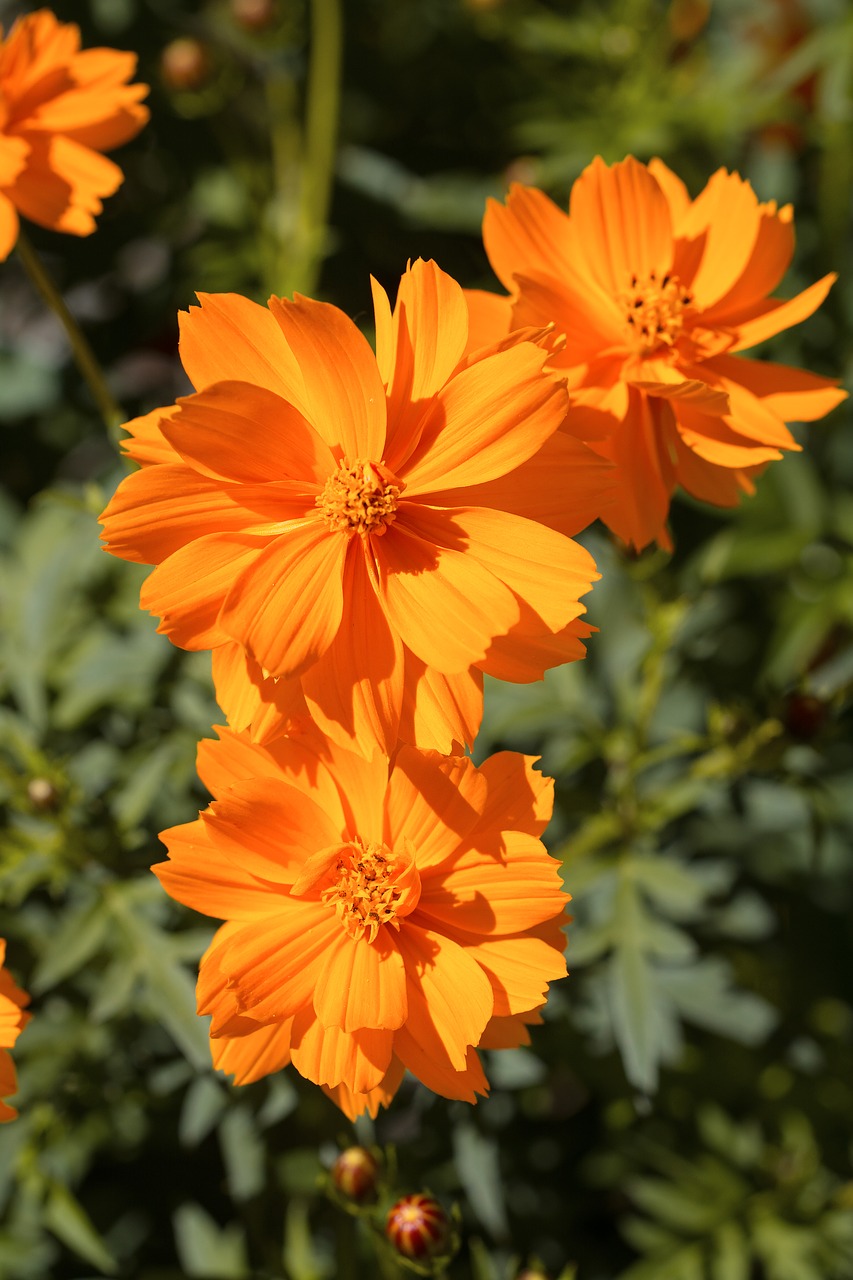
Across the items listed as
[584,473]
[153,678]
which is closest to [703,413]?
[584,473]

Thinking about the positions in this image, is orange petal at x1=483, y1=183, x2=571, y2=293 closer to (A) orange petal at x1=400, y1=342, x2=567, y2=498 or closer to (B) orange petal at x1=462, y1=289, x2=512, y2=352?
(B) orange petal at x1=462, y1=289, x2=512, y2=352

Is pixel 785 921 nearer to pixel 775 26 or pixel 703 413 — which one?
pixel 703 413

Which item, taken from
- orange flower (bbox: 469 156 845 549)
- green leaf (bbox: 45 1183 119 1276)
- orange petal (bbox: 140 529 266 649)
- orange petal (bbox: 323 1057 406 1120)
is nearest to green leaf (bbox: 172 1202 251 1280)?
green leaf (bbox: 45 1183 119 1276)

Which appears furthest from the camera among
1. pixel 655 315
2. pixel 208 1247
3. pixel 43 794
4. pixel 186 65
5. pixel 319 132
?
pixel 319 132

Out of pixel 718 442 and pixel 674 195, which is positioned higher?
pixel 674 195

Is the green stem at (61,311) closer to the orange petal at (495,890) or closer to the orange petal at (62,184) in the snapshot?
the orange petal at (62,184)

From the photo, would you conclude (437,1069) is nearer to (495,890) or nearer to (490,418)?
(495,890)

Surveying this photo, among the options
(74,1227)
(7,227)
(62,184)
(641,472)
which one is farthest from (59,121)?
(74,1227)
